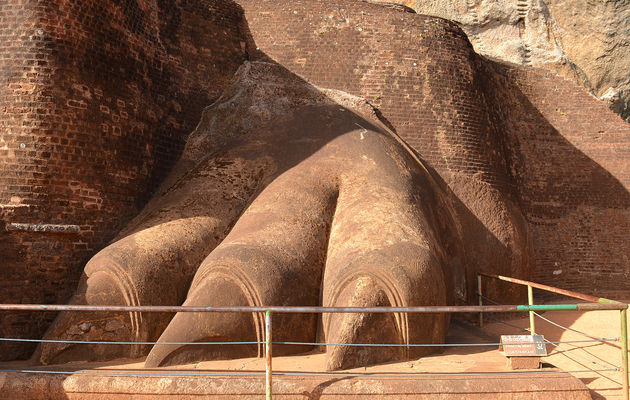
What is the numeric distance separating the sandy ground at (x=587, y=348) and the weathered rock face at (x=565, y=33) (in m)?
10.1

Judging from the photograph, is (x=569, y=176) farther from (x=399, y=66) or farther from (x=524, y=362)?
(x=524, y=362)

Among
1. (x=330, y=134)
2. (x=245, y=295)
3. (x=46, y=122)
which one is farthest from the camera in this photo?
(x=330, y=134)

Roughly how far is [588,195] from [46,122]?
35.5 ft

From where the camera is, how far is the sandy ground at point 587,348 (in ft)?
18.2

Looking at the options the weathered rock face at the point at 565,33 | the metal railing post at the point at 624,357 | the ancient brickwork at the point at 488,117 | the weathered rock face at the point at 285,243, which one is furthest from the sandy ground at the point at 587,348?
the weathered rock face at the point at 565,33

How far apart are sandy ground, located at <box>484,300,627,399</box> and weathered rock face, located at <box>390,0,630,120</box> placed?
10.1 m

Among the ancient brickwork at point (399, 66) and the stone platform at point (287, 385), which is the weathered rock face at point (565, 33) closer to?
Result: the ancient brickwork at point (399, 66)

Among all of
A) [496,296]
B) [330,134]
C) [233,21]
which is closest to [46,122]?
[330,134]

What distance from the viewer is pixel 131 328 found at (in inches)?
255

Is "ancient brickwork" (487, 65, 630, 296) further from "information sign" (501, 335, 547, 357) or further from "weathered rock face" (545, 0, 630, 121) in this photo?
"information sign" (501, 335, 547, 357)

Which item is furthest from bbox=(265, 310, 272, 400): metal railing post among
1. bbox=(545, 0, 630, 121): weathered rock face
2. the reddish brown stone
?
bbox=(545, 0, 630, 121): weathered rock face

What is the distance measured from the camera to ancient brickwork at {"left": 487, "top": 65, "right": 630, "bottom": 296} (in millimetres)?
12289

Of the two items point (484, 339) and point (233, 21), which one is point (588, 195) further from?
point (233, 21)

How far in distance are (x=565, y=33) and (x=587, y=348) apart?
48.9 ft
